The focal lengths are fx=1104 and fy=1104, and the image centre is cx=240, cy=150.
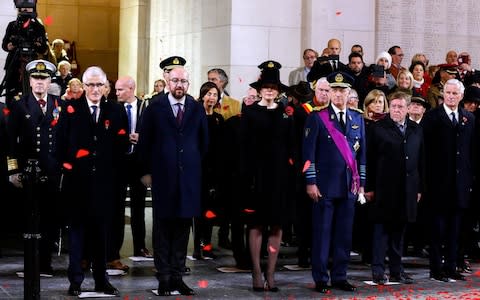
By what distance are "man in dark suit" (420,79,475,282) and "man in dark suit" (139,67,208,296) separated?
3222 millimetres

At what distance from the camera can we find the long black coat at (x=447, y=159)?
13.4 meters

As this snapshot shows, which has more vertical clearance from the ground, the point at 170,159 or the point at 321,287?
the point at 170,159

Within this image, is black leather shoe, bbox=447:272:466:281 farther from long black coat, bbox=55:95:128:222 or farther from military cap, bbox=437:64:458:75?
long black coat, bbox=55:95:128:222

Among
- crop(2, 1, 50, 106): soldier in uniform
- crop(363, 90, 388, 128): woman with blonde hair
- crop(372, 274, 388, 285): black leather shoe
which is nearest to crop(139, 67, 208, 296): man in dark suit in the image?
crop(372, 274, 388, 285): black leather shoe

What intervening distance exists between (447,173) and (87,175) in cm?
452

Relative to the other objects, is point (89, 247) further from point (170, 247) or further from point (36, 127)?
Result: point (36, 127)

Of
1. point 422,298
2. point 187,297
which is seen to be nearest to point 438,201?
point 422,298

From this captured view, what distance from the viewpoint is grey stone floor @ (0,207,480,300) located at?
11859 millimetres

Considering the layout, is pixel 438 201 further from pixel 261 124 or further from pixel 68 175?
pixel 68 175

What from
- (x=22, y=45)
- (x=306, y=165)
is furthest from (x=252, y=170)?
(x=22, y=45)

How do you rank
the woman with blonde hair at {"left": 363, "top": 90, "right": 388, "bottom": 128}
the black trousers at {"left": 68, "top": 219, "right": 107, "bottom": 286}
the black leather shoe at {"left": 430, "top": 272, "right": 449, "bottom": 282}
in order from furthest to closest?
the woman with blonde hair at {"left": 363, "top": 90, "right": 388, "bottom": 128} < the black leather shoe at {"left": 430, "top": 272, "right": 449, "bottom": 282} < the black trousers at {"left": 68, "top": 219, "right": 107, "bottom": 286}

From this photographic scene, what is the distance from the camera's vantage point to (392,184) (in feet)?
42.6

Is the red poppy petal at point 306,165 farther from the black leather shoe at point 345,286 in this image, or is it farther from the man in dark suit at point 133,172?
the man in dark suit at point 133,172

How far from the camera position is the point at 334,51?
17.6m
